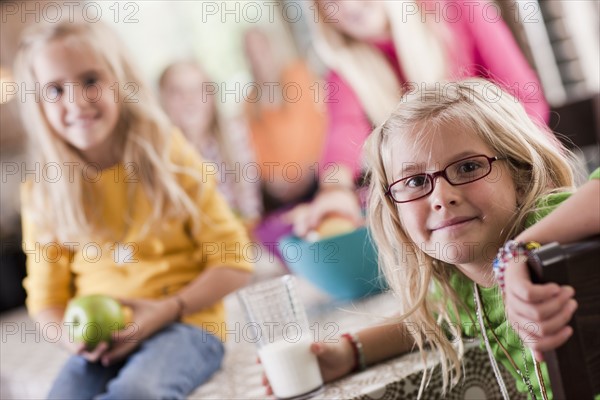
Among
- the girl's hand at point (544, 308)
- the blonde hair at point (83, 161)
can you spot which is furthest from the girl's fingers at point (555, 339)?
the blonde hair at point (83, 161)

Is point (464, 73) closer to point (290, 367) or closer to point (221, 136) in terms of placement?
point (290, 367)

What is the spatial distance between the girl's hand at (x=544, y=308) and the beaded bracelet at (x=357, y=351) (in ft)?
1.84

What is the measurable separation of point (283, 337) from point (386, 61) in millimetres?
1192

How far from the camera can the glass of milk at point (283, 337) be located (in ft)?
3.43

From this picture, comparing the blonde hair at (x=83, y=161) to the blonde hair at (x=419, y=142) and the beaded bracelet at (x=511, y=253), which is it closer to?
the blonde hair at (x=419, y=142)

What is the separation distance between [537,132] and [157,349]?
0.71 metres

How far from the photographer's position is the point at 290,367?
1.04m

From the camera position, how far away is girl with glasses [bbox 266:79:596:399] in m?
0.82

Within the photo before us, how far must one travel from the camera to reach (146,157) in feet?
4.92

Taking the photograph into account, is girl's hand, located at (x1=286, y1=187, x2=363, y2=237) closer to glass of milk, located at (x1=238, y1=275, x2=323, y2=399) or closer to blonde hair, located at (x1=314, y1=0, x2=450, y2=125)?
blonde hair, located at (x1=314, y1=0, x2=450, y2=125)

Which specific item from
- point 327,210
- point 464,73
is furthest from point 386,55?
point 327,210

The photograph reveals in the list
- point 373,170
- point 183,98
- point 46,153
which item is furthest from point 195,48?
point 373,170

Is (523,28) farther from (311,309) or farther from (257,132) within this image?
(311,309)

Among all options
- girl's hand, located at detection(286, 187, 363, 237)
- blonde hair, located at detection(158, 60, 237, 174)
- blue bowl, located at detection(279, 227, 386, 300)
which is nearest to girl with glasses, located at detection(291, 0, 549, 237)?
girl's hand, located at detection(286, 187, 363, 237)
